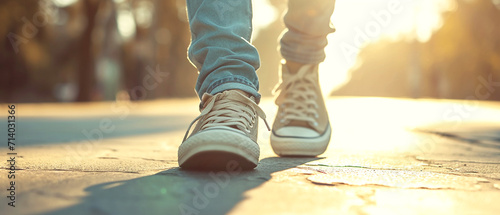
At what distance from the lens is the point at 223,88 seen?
1241mm

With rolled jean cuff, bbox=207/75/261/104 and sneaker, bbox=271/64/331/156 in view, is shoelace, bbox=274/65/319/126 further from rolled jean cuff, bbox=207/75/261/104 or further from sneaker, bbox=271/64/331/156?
rolled jean cuff, bbox=207/75/261/104

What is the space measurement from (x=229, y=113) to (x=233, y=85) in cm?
9

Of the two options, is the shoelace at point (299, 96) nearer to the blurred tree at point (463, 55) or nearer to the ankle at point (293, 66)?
the ankle at point (293, 66)

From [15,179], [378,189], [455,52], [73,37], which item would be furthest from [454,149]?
[73,37]

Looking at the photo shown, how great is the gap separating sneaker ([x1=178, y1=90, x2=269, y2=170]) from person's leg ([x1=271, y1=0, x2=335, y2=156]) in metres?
0.38

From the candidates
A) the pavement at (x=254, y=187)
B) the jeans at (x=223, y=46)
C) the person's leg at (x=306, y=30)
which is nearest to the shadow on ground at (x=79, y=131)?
the pavement at (x=254, y=187)

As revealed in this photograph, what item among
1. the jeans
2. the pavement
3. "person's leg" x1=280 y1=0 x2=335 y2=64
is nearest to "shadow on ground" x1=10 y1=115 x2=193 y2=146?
the pavement

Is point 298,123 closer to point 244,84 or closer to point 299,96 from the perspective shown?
point 299,96

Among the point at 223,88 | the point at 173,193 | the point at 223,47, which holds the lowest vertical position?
the point at 173,193

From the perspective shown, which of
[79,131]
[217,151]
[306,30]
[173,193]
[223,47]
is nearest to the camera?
[173,193]

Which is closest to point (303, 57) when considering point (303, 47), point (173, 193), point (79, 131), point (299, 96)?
point (303, 47)

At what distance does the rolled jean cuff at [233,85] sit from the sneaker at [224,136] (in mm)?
17

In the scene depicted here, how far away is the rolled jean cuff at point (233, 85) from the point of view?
124 cm

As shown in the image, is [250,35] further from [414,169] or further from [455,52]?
[455,52]
